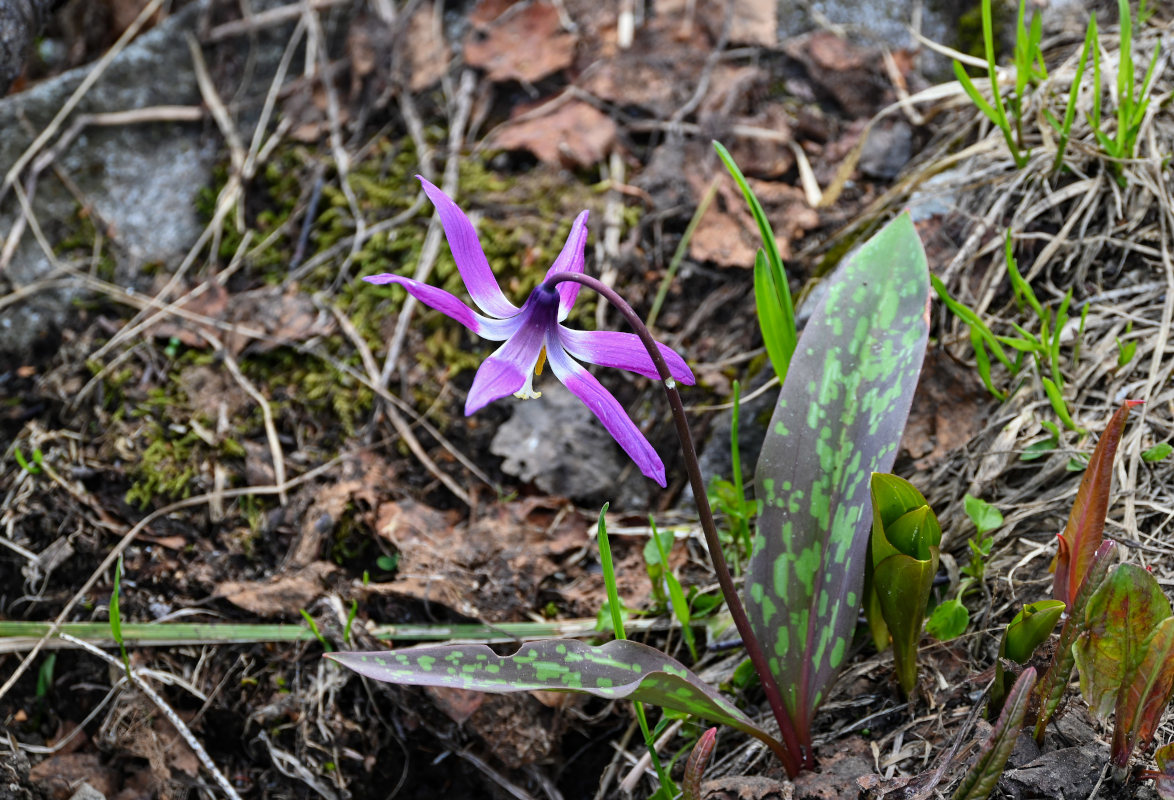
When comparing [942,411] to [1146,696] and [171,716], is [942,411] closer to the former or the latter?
[1146,696]

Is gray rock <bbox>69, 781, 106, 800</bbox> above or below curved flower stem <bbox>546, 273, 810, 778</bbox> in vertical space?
below

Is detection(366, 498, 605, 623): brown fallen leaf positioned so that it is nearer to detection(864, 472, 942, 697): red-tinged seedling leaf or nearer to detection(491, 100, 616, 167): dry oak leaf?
detection(864, 472, 942, 697): red-tinged seedling leaf

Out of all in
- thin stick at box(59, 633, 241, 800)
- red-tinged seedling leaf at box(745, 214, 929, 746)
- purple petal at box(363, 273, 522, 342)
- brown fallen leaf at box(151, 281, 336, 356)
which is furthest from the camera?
brown fallen leaf at box(151, 281, 336, 356)

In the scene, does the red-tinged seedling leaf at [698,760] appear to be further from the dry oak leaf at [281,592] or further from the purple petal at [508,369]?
the dry oak leaf at [281,592]

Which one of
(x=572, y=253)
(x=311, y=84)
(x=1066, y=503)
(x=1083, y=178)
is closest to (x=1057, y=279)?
(x=1083, y=178)

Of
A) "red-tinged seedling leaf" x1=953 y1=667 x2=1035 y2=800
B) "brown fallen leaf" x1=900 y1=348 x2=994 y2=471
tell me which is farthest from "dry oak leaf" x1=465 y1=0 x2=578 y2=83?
"red-tinged seedling leaf" x1=953 y1=667 x2=1035 y2=800

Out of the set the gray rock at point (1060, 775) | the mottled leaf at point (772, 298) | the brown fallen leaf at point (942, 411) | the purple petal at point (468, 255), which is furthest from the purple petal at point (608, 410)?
the brown fallen leaf at point (942, 411)

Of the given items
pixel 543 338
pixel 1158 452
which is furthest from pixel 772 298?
pixel 1158 452
